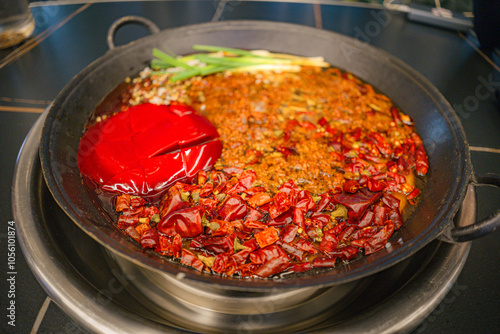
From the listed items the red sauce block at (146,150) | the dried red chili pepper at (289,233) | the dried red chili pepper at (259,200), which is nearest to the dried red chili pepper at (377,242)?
the dried red chili pepper at (289,233)

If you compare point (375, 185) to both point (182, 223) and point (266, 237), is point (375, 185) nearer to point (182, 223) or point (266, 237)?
point (266, 237)

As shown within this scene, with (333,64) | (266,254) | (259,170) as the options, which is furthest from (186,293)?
(333,64)

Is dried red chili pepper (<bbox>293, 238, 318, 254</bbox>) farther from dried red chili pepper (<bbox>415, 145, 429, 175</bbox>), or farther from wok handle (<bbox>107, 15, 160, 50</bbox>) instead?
wok handle (<bbox>107, 15, 160, 50</bbox>)

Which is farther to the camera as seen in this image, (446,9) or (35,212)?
(446,9)

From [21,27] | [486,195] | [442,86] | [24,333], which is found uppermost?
[21,27]

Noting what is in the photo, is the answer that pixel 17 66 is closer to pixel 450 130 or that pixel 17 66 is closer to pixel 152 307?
pixel 152 307

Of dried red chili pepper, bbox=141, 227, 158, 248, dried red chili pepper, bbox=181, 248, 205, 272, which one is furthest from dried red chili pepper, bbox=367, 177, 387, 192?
dried red chili pepper, bbox=141, 227, 158, 248

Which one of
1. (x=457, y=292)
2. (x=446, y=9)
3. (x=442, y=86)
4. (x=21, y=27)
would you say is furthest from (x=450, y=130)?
(x=21, y=27)

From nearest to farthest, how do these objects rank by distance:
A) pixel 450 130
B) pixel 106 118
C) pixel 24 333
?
pixel 24 333
pixel 450 130
pixel 106 118
